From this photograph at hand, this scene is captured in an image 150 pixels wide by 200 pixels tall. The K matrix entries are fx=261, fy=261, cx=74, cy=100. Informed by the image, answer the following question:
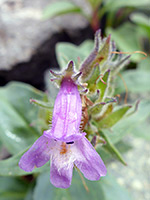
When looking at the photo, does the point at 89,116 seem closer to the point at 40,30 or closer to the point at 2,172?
the point at 2,172

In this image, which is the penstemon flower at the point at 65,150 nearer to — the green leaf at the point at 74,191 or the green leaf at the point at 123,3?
the green leaf at the point at 74,191

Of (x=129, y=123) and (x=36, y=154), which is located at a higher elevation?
(x=36, y=154)

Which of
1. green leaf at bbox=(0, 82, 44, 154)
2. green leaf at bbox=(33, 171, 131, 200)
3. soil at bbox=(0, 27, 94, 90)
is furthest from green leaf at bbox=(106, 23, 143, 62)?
green leaf at bbox=(33, 171, 131, 200)

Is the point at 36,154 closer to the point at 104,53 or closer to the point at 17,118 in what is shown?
the point at 104,53

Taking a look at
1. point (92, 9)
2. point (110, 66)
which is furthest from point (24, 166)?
point (92, 9)

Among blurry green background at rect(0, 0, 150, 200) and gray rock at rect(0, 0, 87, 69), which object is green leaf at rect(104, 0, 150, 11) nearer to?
blurry green background at rect(0, 0, 150, 200)

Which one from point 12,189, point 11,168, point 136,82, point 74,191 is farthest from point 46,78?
point 11,168
